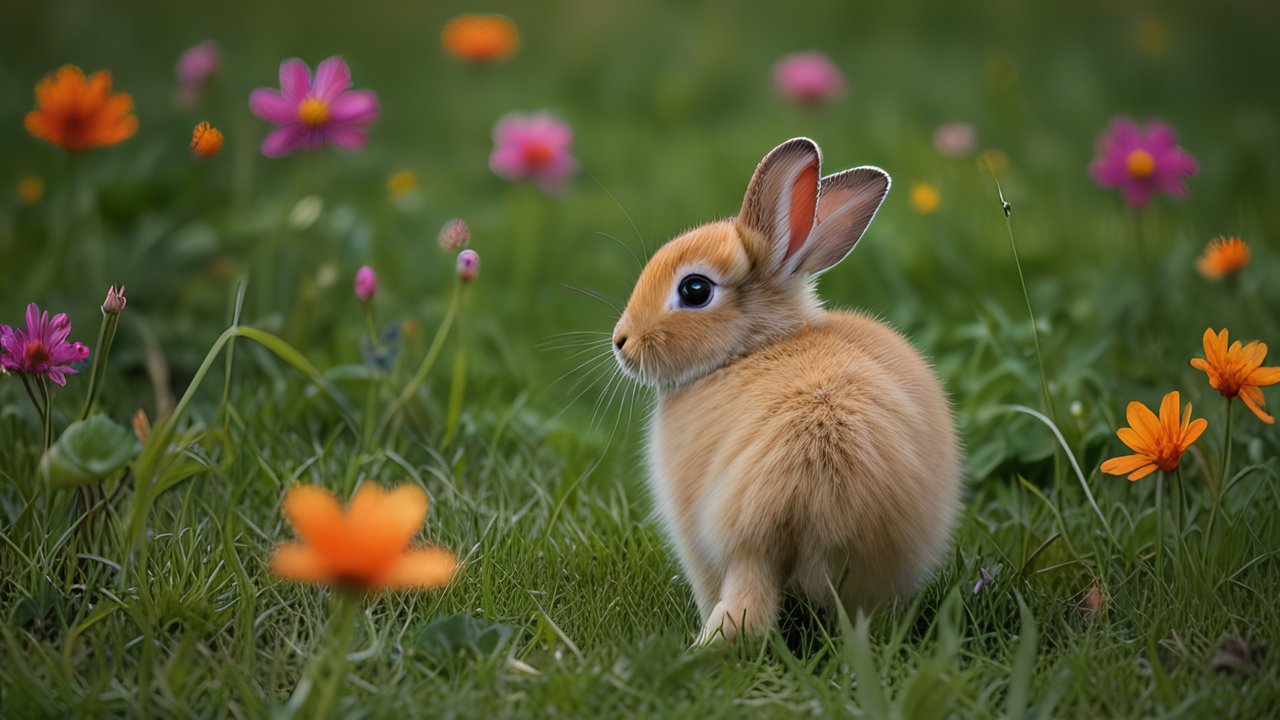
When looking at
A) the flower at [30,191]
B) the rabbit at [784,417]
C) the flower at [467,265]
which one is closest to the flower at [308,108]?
the flower at [467,265]

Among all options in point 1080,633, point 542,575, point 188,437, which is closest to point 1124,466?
point 1080,633

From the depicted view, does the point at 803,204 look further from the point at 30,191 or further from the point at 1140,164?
the point at 30,191

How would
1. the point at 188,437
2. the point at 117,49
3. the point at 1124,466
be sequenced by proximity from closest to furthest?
the point at 1124,466 → the point at 188,437 → the point at 117,49

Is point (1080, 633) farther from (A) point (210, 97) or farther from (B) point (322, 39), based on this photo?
(B) point (322, 39)

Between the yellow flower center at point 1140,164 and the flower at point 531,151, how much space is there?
2.16 m

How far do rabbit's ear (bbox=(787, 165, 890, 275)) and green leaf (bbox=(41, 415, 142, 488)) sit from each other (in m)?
1.55

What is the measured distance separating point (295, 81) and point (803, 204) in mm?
1684

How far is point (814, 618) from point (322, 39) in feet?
19.0

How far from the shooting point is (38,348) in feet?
8.84

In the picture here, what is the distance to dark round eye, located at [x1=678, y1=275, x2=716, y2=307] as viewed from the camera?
9.42ft

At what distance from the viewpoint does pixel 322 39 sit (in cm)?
731

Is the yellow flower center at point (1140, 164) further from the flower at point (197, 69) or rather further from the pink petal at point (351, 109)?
the flower at point (197, 69)

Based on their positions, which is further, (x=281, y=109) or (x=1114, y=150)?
(x=1114, y=150)

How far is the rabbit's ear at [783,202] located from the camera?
2.80 m
